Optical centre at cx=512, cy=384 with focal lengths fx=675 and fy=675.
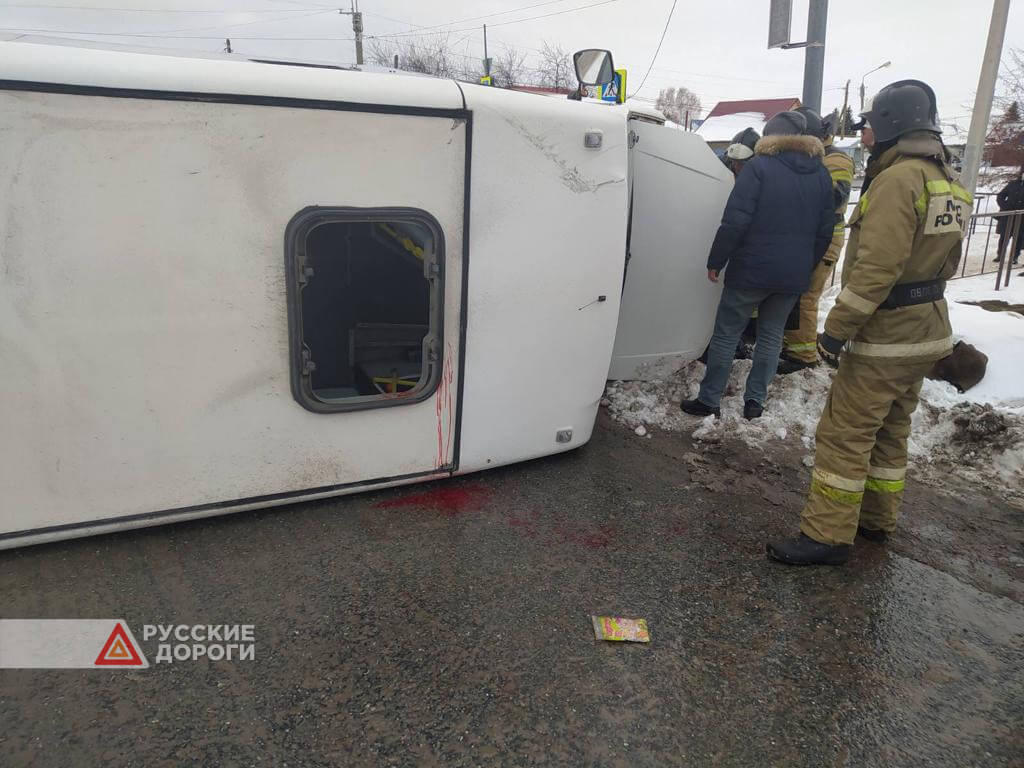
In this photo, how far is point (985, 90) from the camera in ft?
22.7

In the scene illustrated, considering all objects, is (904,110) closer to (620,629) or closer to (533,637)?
(620,629)

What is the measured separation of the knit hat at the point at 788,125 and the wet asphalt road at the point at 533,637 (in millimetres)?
2220

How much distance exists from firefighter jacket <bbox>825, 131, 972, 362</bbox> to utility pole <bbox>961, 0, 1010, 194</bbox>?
560 centimetres

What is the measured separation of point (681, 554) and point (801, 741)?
0.97 meters

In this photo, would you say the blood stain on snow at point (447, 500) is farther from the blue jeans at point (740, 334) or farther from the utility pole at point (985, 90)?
the utility pole at point (985, 90)

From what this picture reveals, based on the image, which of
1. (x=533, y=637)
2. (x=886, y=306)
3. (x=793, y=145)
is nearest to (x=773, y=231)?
(x=793, y=145)

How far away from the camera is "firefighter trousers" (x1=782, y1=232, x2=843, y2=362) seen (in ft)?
15.5

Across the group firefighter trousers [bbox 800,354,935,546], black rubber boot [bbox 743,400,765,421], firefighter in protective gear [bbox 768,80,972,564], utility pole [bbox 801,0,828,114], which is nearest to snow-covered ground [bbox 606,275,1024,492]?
black rubber boot [bbox 743,400,765,421]

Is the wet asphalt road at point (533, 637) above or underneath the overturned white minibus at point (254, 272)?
underneath

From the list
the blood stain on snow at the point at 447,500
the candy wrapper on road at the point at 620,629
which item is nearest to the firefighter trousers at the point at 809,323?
the blood stain on snow at the point at 447,500

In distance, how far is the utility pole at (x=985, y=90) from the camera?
22.0 feet

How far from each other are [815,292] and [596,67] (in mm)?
2332

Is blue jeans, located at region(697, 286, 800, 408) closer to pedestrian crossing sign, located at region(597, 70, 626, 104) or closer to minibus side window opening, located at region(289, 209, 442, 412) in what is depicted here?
pedestrian crossing sign, located at region(597, 70, 626, 104)

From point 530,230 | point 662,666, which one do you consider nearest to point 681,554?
point 662,666
